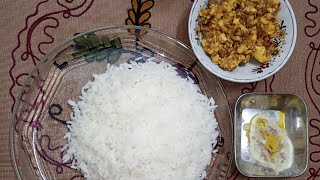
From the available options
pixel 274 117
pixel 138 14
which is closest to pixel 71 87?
pixel 138 14

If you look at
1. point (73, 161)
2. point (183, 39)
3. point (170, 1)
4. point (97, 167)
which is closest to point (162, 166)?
point (97, 167)

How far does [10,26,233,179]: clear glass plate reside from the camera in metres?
1.72

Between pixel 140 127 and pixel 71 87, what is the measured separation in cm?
34

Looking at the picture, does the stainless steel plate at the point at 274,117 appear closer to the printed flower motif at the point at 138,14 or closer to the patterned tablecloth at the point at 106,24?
the patterned tablecloth at the point at 106,24

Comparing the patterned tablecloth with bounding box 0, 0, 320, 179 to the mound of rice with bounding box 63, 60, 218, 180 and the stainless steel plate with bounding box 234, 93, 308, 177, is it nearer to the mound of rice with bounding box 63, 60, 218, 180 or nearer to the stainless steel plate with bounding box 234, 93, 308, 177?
the stainless steel plate with bounding box 234, 93, 308, 177

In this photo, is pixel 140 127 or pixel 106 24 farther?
pixel 106 24

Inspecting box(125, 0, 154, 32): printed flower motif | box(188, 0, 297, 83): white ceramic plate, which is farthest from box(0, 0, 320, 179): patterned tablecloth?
box(188, 0, 297, 83): white ceramic plate

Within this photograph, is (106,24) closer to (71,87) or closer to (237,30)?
(71,87)

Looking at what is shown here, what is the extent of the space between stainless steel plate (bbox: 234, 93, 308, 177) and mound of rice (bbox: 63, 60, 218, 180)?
0.12 m

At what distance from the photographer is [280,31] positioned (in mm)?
1729

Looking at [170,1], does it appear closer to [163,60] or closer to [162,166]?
[163,60]

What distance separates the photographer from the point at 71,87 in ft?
5.79

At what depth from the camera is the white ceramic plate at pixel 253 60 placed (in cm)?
Answer: 169

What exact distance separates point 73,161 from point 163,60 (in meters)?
0.53
